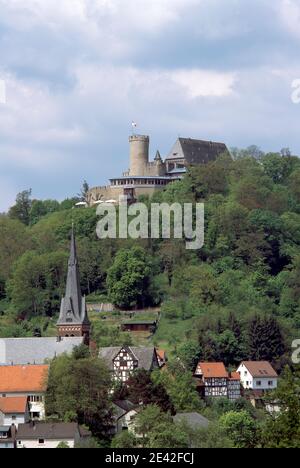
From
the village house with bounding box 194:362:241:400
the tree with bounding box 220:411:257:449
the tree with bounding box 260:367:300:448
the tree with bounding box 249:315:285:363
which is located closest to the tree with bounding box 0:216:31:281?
the tree with bounding box 249:315:285:363

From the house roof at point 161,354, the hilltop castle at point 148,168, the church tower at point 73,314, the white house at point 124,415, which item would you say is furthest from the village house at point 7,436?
the hilltop castle at point 148,168

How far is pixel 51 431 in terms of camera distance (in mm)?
66875

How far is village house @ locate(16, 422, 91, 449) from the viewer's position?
65.6 m

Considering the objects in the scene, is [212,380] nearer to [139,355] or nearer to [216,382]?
[216,382]

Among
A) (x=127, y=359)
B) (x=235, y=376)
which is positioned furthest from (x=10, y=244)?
(x=235, y=376)

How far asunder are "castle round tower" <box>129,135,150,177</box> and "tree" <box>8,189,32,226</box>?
13332 millimetres

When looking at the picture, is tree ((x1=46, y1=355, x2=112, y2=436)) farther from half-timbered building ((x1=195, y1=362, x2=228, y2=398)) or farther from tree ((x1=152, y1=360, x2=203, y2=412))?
half-timbered building ((x1=195, y1=362, x2=228, y2=398))

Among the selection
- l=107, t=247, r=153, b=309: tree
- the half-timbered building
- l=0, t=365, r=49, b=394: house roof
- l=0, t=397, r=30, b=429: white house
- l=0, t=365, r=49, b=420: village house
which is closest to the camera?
l=0, t=397, r=30, b=429: white house

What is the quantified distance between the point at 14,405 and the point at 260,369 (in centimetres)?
1948

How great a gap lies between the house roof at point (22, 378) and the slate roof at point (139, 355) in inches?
226

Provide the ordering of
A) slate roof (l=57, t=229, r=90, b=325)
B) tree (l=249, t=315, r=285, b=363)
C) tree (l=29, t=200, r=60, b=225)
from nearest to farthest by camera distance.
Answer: slate roof (l=57, t=229, r=90, b=325) < tree (l=249, t=315, r=285, b=363) < tree (l=29, t=200, r=60, b=225)

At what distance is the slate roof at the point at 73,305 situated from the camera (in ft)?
299

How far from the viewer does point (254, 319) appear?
304 ft
